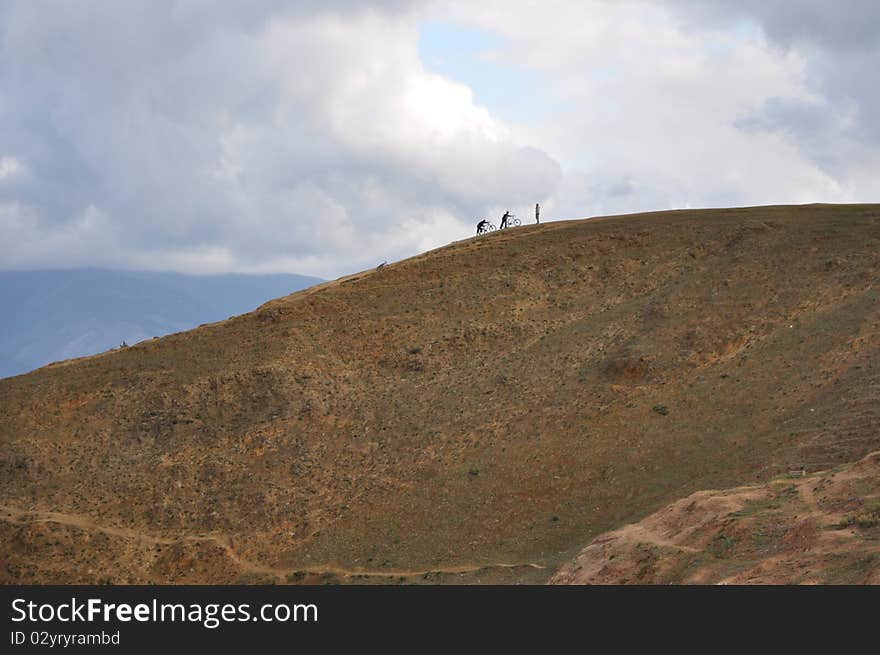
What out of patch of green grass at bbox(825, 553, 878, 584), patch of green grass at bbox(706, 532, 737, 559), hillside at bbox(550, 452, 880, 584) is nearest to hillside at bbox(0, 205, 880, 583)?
hillside at bbox(550, 452, 880, 584)

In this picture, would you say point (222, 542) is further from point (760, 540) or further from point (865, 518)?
point (865, 518)

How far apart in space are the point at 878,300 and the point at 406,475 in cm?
1937

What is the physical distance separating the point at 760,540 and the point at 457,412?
17.6 meters

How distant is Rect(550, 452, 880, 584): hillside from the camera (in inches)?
631

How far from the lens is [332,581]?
28.2 meters

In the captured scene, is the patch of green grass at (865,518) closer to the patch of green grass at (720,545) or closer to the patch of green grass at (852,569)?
the patch of green grass at (852,569)

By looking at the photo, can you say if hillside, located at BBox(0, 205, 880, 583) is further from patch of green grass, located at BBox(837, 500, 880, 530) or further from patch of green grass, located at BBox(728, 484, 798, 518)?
patch of green grass, located at BBox(837, 500, 880, 530)

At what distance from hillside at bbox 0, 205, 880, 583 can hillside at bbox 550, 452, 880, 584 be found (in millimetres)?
4685

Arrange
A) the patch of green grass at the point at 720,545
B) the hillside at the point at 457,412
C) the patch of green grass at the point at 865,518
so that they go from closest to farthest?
the patch of green grass at the point at 865,518 → the patch of green grass at the point at 720,545 → the hillside at the point at 457,412

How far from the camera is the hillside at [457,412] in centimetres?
2936

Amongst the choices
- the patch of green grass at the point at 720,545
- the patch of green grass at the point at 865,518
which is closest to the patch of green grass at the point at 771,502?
the patch of green grass at the point at 720,545

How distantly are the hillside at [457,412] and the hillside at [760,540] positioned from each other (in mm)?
4685

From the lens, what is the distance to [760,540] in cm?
1838
